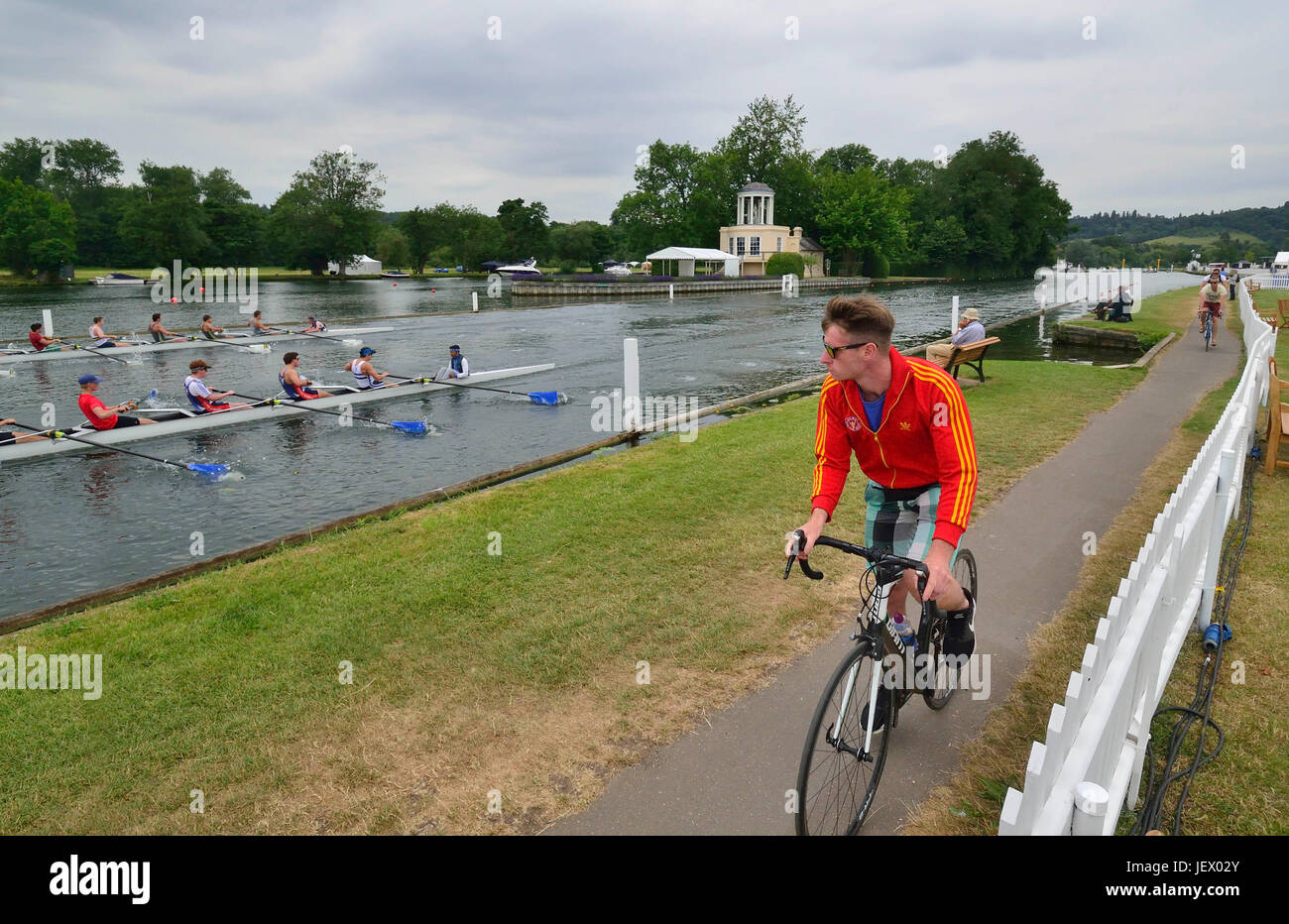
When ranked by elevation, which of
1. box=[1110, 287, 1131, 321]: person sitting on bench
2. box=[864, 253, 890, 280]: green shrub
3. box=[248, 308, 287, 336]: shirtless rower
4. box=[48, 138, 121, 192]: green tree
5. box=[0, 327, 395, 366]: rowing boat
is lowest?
box=[0, 327, 395, 366]: rowing boat

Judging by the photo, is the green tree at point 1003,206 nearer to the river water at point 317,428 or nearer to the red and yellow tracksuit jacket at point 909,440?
the river water at point 317,428

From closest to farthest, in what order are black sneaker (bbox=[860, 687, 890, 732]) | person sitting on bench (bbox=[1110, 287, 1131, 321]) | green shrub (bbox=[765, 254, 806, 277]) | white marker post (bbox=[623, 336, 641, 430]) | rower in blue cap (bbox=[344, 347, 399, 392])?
1. black sneaker (bbox=[860, 687, 890, 732])
2. white marker post (bbox=[623, 336, 641, 430])
3. rower in blue cap (bbox=[344, 347, 399, 392])
4. person sitting on bench (bbox=[1110, 287, 1131, 321])
5. green shrub (bbox=[765, 254, 806, 277])

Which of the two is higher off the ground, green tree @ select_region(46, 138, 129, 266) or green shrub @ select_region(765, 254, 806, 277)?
green tree @ select_region(46, 138, 129, 266)

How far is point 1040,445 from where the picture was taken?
11688 millimetres

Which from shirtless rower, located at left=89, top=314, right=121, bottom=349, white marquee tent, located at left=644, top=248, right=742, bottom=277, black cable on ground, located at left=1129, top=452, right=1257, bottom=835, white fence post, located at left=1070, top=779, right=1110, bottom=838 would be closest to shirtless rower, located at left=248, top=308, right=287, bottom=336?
shirtless rower, located at left=89, top=314, right=121, bottom=349

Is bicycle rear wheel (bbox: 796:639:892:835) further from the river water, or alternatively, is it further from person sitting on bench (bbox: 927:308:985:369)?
person sitting on bench (bbox: 927:308:985:369)

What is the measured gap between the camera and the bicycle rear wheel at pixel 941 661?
455 centimetres

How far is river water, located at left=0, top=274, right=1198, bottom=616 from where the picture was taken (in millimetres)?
10859

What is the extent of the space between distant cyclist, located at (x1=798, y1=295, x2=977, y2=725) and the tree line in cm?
11213

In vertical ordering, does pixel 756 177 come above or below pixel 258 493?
above

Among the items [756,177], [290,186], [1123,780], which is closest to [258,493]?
[1123,780]

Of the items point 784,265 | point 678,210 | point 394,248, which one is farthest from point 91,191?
point 784,265
